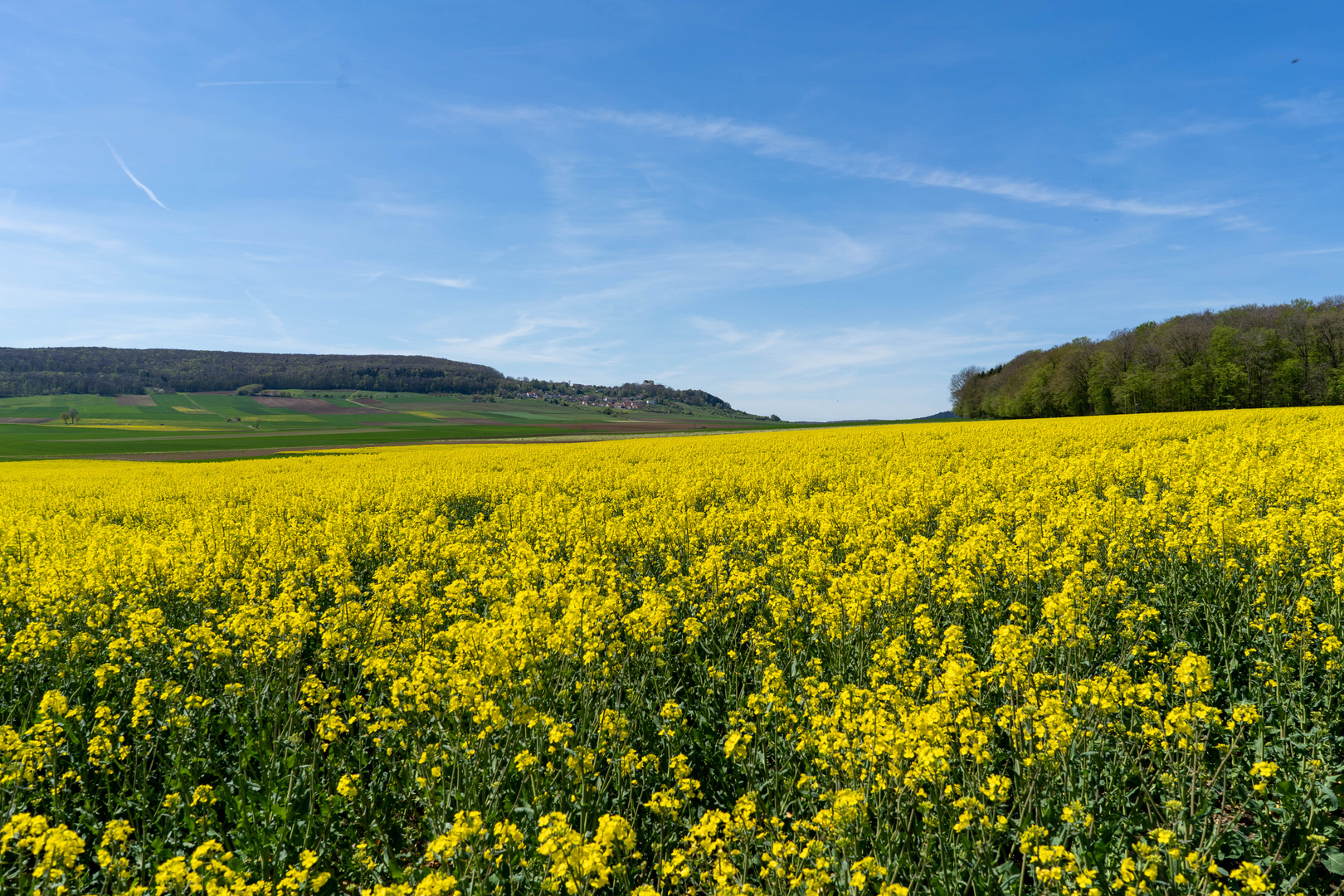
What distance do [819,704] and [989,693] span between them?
1.77m

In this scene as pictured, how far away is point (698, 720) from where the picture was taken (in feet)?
19.0

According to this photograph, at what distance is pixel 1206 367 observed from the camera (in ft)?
203

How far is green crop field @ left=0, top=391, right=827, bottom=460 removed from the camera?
Answer: 65500 mm

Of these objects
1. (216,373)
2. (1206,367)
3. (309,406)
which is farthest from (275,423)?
(1206,367)

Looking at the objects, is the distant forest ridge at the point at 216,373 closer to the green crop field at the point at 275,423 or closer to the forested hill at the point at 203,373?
the forested hill at the point at 203,373

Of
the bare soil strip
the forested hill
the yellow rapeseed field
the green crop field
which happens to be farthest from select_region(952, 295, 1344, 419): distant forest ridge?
the forested hill

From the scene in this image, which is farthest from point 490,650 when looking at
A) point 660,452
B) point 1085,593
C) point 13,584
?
point 660,452

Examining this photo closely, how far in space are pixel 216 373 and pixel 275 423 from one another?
78.2m

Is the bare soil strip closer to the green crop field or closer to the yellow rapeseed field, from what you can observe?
the green crop field

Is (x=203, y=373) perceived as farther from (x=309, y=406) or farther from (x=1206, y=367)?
(x=1206, y=367)

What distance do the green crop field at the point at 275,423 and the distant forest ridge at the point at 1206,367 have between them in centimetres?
4324

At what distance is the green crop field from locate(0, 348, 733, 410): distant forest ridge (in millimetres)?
9533

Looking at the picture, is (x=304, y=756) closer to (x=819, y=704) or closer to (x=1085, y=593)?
(x=819, y=704)

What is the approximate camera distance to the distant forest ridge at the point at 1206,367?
186ft
